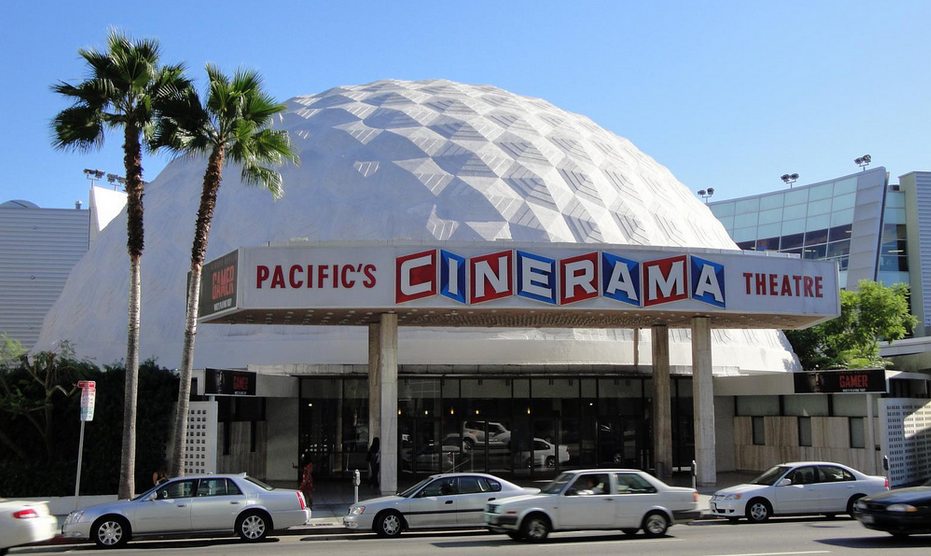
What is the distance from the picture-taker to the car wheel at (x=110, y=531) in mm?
16391

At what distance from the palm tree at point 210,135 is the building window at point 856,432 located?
19672 mm

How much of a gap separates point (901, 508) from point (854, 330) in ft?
109

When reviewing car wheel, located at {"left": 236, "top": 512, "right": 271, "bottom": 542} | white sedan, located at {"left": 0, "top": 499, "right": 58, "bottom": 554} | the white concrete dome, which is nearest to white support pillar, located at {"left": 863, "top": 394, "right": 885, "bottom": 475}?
the white concrete dome

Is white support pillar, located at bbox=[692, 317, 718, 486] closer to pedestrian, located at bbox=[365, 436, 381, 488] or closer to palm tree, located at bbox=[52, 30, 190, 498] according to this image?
pedestrian, located at bbox=[365, 436, 381, 488]

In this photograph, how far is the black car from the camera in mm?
14594

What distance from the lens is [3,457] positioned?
78.6 feet

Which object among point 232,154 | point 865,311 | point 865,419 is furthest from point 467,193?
point 865,311

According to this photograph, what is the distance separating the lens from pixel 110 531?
16484 mm

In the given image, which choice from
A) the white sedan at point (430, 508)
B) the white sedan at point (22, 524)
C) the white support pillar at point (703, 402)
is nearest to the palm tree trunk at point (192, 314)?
the white sedan at point (430, 508)

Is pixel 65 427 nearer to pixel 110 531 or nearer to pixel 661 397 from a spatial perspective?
pixel 110 531

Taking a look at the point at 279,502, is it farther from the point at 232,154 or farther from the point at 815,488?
the point at 815,488

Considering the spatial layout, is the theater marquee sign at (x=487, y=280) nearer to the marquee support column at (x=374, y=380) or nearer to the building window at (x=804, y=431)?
the marquee support column at (x=374, y=380)

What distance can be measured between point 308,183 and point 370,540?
17858mm

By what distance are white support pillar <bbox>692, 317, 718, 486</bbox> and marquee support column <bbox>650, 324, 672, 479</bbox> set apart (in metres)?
2.74
